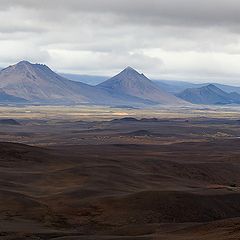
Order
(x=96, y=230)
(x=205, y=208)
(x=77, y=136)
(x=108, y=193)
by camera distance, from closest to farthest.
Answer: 1. (x=96, y=230)
2. (x=205, y=208)
3. (x=108, y=193)
4. (x=77, y=136)

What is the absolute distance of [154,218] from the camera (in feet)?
133

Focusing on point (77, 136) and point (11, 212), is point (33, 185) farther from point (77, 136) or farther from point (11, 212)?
point (77, 136)

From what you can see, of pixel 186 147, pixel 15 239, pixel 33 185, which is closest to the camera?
pixel 15 239

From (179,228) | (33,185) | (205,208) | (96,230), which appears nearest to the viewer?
(179,228)

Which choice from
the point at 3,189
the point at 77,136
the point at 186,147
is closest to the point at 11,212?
the point at 3,189

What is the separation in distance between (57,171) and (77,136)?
244ft

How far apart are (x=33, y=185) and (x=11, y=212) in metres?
10.8

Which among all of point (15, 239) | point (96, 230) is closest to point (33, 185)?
point (96, 230)

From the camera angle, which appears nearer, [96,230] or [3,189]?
[96,230]

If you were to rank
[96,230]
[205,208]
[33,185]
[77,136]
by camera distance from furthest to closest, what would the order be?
1. [77,136]
2. [33,185]
3. [205,208]
4. [96,230]

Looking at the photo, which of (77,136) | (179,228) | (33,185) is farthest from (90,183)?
(77,136)

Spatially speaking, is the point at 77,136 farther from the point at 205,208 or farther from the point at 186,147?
the point at 205,208

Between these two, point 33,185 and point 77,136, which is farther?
point 77,136

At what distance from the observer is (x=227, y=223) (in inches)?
1257
